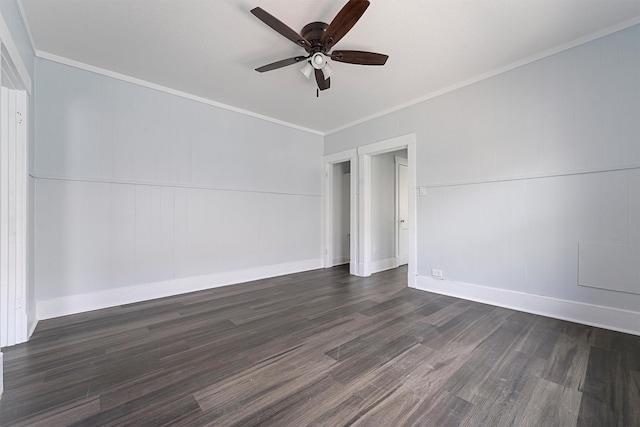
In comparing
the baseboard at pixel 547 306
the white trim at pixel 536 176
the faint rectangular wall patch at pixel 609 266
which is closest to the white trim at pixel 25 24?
the white trim at pixel 536 176

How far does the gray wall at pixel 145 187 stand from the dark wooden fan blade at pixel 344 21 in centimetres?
230

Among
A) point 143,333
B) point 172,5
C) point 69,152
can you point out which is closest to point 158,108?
point 69,152

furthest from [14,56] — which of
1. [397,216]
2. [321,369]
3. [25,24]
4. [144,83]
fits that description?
[397,216]

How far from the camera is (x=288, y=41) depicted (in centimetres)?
248

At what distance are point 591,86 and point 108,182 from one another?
5.06 meters

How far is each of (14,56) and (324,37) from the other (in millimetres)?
2308

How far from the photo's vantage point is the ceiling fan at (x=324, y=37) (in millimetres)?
1839

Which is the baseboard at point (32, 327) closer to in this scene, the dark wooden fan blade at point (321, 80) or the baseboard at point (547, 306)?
the dark wooden fan blade at point (321, 80)

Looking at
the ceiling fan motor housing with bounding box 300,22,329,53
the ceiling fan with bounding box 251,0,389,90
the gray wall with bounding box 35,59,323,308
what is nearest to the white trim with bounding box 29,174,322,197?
the gray wall with bounding box 35,59,323,308

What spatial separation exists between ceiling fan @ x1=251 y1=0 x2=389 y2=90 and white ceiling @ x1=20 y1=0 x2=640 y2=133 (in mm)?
126

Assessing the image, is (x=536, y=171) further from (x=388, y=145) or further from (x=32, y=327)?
(x=32, y=327)

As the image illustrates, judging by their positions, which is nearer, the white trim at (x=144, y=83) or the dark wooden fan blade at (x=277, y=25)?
the dark wooden fan blade at (x=277, y=25)

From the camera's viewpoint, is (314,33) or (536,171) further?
(536,171)

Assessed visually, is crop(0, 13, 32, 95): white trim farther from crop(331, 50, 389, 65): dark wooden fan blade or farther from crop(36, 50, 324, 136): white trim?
crop(331, 50, 389, 65): dark wooden fan blade
